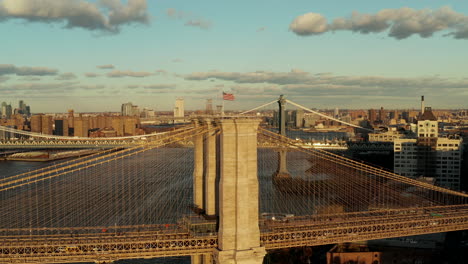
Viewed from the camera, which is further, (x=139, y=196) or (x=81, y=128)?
(x=81, y=128)

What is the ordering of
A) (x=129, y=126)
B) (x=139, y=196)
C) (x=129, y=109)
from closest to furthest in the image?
(x=139, y=196), (x=129, y=126), (x=129, y=109)

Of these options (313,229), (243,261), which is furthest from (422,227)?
(243,261)

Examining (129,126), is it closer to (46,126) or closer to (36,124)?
(46,126)

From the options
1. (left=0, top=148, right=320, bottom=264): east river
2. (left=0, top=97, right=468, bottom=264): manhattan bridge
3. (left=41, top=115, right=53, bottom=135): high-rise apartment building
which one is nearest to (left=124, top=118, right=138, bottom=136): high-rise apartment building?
(left=41, top=115, right=53, bottom=135): high-rise apartment building

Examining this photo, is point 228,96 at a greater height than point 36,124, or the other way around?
point 228,96

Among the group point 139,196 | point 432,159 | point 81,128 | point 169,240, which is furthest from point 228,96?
point 81,128

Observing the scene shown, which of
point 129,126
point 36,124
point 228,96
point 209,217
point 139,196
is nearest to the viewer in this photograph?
point 209,217

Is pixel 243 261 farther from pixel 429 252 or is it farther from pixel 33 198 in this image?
pixel 33 198

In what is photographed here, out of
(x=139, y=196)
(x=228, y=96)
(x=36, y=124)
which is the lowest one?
(x=139, y=196)
